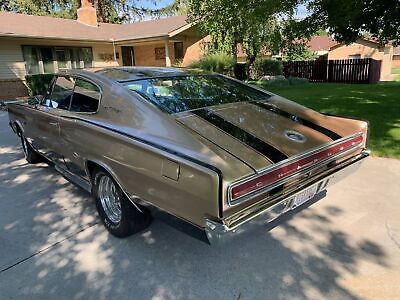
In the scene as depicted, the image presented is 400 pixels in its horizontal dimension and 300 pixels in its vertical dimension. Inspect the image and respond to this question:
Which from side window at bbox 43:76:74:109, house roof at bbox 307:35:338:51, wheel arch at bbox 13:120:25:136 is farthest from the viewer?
house roof at bbox 307:35:338:51

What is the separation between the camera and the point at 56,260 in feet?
10.2

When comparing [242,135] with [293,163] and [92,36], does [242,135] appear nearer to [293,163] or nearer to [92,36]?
[293,163]

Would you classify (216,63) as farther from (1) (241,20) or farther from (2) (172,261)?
(2) (172,261)

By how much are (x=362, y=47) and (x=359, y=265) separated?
3536 centimetres

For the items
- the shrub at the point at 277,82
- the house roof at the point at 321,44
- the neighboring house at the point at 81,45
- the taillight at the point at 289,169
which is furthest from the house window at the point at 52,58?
the house roof at the point at 321,44

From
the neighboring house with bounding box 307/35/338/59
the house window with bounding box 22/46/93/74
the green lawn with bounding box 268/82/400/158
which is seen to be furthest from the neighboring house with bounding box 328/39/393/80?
the green lawn with bounding box 268/82/400/158

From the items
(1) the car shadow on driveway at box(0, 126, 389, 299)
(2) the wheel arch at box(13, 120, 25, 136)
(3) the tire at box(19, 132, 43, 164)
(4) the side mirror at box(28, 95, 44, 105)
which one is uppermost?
(4) the side mirror at box(28, 95, 44, 105)

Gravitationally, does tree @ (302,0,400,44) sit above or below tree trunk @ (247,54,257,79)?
above

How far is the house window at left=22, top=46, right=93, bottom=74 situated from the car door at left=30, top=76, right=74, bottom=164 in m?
14.4

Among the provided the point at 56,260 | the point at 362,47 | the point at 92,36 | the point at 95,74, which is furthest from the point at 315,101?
the point at 362,47

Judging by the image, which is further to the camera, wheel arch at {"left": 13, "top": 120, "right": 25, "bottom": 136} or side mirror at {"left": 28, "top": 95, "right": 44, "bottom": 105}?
wheel arch at {"left": 13, "top": 120, "right": 25, "bottom": 136}

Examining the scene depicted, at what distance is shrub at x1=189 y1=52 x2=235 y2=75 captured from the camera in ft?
61.1

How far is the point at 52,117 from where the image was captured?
4.18m

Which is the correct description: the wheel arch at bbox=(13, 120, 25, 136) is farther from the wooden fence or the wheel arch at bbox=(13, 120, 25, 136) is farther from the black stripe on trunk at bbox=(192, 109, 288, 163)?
the wooden fence
